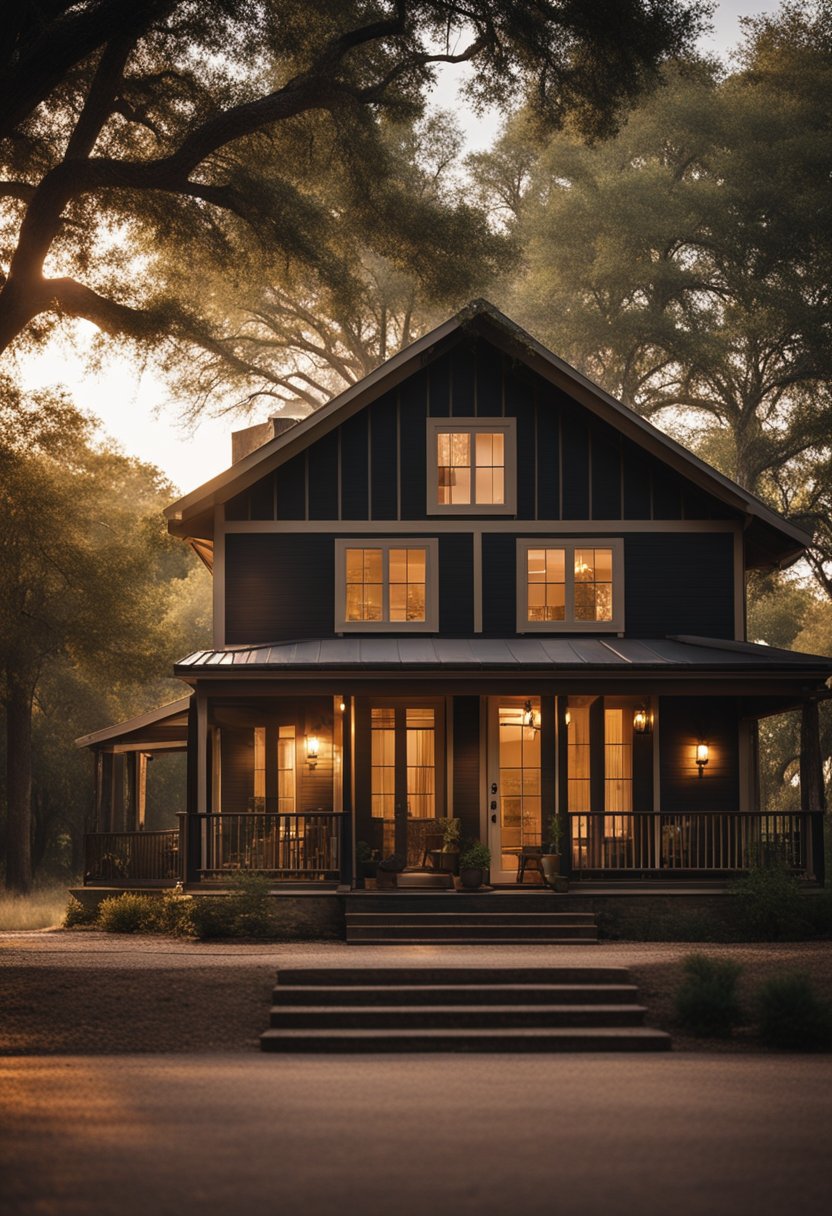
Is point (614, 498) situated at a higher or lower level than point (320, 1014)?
higher

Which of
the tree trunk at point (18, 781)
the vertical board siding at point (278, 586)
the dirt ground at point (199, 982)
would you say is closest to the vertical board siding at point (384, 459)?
the vertical board siding at point (278, 586)

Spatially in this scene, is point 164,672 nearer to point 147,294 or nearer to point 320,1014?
point 147,294

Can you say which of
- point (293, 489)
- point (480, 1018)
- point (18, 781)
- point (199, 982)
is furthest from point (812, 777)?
point (18, 781)

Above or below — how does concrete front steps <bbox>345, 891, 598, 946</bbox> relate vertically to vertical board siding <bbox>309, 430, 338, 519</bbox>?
below

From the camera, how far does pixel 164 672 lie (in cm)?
3616

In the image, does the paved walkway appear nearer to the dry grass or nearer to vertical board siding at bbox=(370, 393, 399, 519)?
vertical board siding at bbox=(370, 393, 399, 519)

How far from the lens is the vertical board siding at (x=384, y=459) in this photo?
886 inches

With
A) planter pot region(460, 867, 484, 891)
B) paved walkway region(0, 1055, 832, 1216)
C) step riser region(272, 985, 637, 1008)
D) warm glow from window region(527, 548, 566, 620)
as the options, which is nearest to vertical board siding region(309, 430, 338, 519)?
warm glow from window region(527, 548, 566, 620)

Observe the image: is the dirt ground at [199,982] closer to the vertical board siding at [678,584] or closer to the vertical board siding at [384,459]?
the vertical board siding at [678,584]

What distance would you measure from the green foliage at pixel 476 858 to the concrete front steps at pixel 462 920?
0.67 meters

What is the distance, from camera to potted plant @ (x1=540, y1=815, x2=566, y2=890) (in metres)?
20.0

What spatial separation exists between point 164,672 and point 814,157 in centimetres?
1962

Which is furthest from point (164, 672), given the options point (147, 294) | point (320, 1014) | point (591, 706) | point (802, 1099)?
point (802, 1099)

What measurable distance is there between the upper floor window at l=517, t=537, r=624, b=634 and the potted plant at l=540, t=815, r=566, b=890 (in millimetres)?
3143
